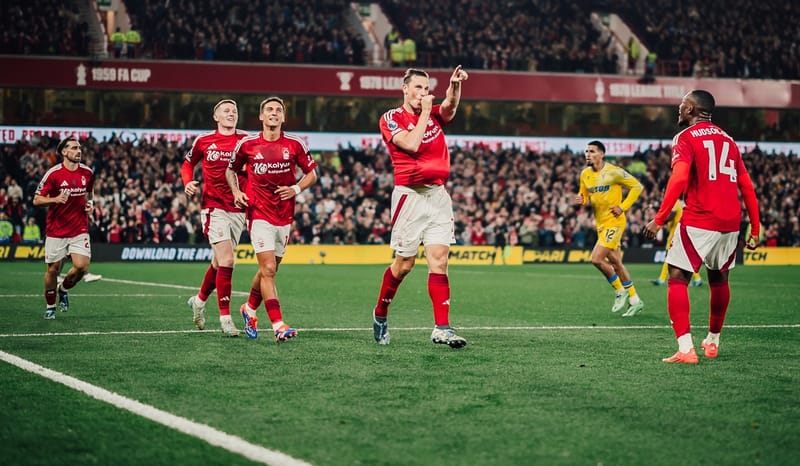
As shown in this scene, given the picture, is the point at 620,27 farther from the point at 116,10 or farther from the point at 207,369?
the point at 207,369

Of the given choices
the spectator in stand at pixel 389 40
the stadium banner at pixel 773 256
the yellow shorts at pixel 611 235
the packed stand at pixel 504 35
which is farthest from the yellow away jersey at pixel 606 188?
the spectator in stand at pixel 389 40

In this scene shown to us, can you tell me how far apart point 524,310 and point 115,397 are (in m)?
8.95

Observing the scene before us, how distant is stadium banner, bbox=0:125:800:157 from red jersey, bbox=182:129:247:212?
28313 mm

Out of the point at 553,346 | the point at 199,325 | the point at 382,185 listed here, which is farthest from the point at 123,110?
the point at 553,346

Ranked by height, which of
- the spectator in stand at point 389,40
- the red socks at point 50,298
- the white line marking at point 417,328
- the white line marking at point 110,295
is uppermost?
the spectator in stand at point 389,40

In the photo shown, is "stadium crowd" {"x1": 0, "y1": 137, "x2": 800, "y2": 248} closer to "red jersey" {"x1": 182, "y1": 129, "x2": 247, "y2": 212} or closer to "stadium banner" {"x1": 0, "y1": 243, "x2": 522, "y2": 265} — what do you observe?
"stadium banner" {"x1": 0, "y1": 243, "x2": 522, "y2": 265}

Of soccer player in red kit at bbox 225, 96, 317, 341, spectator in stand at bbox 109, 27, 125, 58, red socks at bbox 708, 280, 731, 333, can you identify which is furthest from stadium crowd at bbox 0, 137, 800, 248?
red socks at bbox 708, 280, 731, 333

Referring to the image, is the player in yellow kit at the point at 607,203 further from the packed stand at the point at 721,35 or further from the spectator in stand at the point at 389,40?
the packed stand at the point at 721,35

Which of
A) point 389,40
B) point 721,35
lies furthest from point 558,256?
point 721,35

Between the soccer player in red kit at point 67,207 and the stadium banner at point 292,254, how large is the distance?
18.9 metres

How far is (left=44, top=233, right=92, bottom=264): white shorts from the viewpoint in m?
13.4

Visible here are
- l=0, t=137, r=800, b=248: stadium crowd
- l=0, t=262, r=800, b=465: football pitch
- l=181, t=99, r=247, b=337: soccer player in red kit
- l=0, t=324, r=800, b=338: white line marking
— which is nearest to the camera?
l=0, t=262, r=800, b=465: football pitch

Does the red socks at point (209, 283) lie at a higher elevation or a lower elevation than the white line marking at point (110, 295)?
higher

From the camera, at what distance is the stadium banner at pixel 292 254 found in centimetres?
3191
